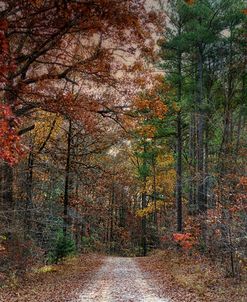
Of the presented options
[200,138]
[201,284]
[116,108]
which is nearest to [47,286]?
[201,284]

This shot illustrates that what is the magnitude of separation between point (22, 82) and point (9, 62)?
3.32 m

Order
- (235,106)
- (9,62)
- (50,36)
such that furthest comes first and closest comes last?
(235,106) → (50,36) → (9,62)

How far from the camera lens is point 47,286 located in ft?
44.2

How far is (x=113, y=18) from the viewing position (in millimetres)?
9547

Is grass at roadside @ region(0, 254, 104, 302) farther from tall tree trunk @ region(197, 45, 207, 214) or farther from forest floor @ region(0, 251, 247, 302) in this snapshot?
tall tree trunk @ region(197, 45, 207, 214)

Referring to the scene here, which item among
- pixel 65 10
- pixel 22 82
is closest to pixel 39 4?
pixel 65 10

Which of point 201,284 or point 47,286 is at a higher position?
point 201,284

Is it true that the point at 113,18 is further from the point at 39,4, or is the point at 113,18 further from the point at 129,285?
the point at 129,285

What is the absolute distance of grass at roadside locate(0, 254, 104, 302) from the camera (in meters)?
11.3

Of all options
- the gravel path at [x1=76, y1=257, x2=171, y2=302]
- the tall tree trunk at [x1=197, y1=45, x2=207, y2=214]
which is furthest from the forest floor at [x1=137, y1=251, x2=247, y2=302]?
the tall tree trunk at [x1=197, y1=45, x2=207, y2=214]

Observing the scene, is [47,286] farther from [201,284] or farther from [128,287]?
[201,284]

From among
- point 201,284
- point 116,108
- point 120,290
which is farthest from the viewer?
point 116,108

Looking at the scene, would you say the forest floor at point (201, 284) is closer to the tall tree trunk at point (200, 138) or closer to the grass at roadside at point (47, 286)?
the grass at roadside at point (47, 286)

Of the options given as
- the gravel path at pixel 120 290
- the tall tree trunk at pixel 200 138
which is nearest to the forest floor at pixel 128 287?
the gravel path at pixel 120 290
